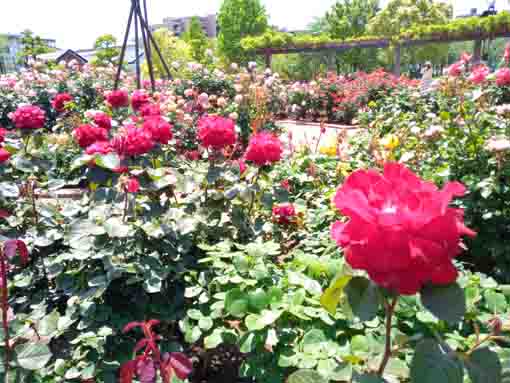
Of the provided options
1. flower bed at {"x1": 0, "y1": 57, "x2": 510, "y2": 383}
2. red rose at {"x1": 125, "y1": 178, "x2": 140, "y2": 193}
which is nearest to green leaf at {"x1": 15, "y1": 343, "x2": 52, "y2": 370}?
flower bed at {"x1": 0, "y1": 57, "x2": 510, "y2": 383}

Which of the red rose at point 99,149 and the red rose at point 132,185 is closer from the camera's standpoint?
the red rose at point 132,185

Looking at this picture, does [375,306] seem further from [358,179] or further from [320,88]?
[320,88]

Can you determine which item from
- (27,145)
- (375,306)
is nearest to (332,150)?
(27,145)

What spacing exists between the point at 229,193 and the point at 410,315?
824 mm

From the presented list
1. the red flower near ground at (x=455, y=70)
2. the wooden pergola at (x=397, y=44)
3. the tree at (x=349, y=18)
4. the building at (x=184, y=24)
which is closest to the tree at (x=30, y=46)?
the tree at (x=349, y=18)

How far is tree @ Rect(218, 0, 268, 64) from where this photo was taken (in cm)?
3130

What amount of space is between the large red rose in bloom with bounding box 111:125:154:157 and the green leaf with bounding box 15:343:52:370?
0.70 meters

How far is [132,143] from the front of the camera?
1.45 m

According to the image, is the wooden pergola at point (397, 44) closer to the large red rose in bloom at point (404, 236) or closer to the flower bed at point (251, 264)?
the flower bed at point (251, 264)

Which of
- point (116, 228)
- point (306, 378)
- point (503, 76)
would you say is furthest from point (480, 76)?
point (306, 378)

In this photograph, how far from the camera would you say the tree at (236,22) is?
31.3 meters

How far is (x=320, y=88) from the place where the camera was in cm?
1018

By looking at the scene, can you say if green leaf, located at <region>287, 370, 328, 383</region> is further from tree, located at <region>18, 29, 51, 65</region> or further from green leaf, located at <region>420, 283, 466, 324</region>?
tree, located at <region>18, 29, 51, 65</region>

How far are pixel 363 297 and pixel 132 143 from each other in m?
1.11
